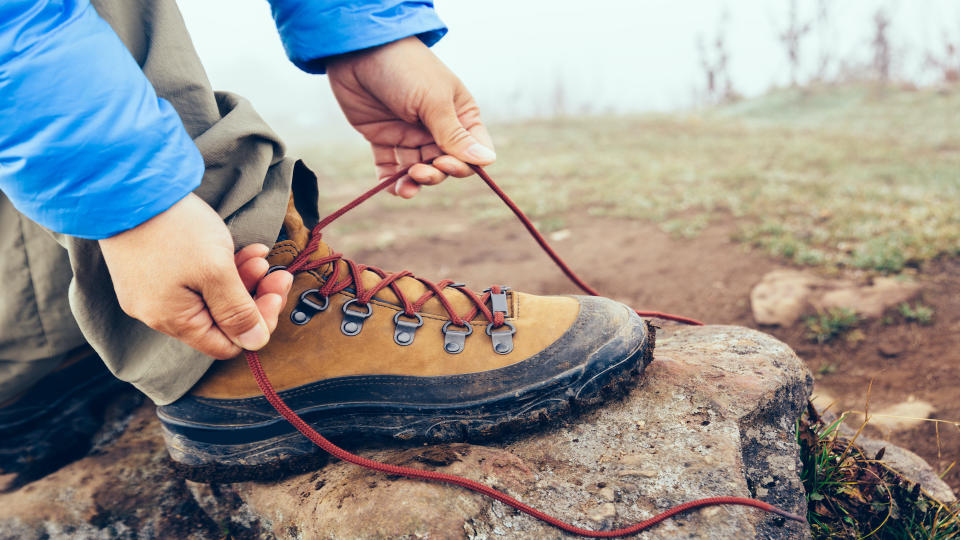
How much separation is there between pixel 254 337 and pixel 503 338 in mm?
665

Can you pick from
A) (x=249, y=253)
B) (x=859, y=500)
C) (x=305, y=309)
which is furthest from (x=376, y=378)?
(x=859, y=500)

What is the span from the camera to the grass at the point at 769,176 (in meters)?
4.66

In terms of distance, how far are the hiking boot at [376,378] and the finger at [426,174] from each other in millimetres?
371

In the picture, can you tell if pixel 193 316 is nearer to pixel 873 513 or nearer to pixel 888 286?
pixel 873 513

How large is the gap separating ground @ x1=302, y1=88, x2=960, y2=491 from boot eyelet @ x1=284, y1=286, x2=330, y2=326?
7.53 ft

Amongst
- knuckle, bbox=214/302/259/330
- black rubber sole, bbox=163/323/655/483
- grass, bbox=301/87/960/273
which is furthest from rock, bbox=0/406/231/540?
grass, bbox=301/87/960/273

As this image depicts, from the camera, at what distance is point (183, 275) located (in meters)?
1.18

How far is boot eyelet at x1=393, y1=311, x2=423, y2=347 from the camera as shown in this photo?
1628 mm

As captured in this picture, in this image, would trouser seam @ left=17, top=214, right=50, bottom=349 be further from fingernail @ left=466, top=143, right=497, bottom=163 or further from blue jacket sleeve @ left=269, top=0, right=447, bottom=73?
fingernail @ left=466, top=143, right=497, bottom=163

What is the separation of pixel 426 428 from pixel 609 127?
541 inches

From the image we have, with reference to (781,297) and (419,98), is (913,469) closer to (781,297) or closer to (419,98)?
(781,297)

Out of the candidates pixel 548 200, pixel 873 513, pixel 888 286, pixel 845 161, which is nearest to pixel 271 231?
pixel 873 513

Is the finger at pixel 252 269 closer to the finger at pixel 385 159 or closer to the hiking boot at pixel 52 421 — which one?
the finger at pixel 385 159

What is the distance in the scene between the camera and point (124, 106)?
1.18 metres
